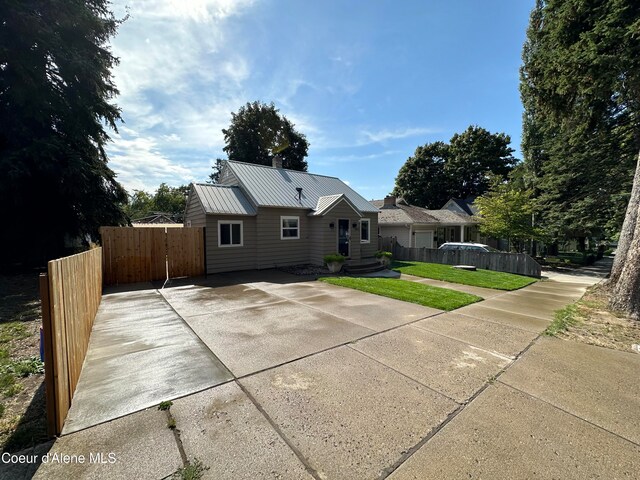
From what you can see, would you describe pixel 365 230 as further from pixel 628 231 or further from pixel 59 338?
pixel 59 338

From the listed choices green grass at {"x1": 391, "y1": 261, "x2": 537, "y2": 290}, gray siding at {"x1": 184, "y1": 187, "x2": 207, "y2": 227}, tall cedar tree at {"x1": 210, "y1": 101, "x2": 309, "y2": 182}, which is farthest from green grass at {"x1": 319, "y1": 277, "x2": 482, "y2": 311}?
tall cedar tree at {"x1": 210, "y1": 101, "x2": 309, "y2": 182}

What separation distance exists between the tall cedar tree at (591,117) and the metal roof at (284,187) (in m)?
9.28

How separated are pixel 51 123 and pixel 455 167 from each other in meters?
37.6

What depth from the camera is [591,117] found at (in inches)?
426

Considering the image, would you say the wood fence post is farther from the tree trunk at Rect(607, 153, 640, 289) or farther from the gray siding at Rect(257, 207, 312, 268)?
the tree trunk at Rect(607, 153, 640, 289)

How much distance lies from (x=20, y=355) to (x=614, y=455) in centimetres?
720

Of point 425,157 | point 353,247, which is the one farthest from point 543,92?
point 425,157

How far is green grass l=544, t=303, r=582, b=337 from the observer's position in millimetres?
5477

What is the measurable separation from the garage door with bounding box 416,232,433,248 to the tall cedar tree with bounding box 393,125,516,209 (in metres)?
16.7

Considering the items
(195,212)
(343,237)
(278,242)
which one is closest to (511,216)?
(343,237)

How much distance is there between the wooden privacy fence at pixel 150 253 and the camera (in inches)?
372

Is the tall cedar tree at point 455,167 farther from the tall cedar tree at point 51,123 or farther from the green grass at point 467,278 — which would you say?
the tall cedar tree at point 51,123

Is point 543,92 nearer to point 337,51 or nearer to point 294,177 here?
point 337,51

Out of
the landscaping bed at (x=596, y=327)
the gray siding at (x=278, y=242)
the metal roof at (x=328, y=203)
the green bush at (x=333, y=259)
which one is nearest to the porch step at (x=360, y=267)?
the green bush at (x=333, y=259)
